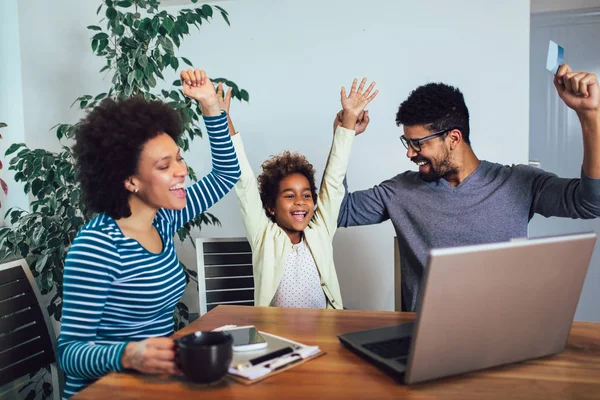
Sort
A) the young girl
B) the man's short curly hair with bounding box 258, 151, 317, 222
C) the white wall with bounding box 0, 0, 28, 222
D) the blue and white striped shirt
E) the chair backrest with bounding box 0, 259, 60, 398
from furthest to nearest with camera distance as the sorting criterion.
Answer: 1. the white wall with bounding box 0, 0, 28, 222
2. the man's short curly hair with bounding box 258, 151, 317, 222
3. the young girl
4. the chair backrest with bounding box 0, 259, 60, 398
5. the blue and white striped shirt

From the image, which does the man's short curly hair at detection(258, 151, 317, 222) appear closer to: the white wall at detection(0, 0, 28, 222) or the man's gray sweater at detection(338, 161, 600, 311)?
the man's gray sweater at detection(338, 161, 600, 311)

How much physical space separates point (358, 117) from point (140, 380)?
1319mm

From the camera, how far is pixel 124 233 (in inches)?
50.3

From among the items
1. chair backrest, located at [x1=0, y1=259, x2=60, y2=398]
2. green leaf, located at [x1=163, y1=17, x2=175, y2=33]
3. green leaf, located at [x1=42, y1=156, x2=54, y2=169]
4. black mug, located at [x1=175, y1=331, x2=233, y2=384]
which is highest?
green leaf, located at [x1=163, y1=17, x2=175, y2=33]

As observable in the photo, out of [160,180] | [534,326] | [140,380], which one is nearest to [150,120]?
[160,180]

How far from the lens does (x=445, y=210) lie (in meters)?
1.92

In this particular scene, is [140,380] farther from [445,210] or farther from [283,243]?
[445,210]

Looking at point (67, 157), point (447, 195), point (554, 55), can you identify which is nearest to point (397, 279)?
point (447, 195)

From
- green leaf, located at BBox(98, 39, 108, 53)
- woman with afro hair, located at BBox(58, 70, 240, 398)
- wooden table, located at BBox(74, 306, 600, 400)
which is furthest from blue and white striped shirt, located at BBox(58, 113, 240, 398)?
green leaf, located at BBox(98, 39, 108, 53)

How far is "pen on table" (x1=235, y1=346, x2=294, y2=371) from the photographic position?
37.3 inches

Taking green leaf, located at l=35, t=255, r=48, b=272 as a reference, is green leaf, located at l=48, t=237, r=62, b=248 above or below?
above

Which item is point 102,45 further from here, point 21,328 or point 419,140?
point 419,140

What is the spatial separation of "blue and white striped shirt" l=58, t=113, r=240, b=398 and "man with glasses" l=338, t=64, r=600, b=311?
→ 908 mm

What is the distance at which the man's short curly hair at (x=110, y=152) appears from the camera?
4.24 feet
